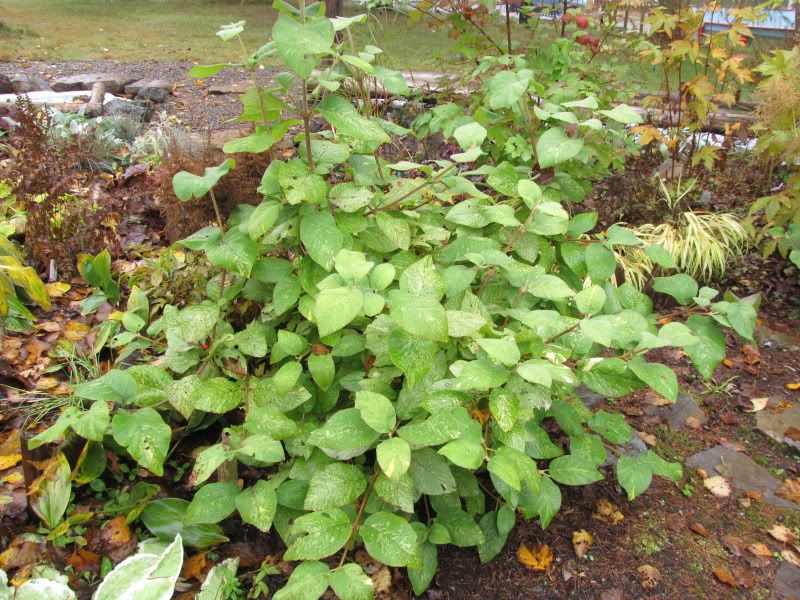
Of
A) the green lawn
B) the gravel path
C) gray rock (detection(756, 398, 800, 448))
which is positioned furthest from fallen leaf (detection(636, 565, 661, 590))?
the green lawn

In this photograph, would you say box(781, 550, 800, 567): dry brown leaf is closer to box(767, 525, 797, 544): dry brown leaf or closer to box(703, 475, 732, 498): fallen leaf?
box(767, 525, 797, 544): dry brown leaf

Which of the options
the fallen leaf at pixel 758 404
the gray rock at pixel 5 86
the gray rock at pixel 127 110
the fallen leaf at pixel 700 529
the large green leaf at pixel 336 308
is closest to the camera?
the large green leaf at pixel 336 308

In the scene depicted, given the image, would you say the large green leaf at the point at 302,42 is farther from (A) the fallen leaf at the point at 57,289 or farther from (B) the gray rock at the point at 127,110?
(B) the gray rock at the point at 127,110

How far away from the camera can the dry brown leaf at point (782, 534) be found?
1.99 meters

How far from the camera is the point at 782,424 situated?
8.61 ft

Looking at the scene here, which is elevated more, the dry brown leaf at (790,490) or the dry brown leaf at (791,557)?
the dry brown leaf at (791,557)

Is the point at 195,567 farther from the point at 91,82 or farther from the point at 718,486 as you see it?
the point at 91,82

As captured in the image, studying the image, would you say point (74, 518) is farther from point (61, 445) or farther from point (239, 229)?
point (239, 229)

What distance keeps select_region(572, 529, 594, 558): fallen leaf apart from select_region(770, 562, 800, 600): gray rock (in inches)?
21.1

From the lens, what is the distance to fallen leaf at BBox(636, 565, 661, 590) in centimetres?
179

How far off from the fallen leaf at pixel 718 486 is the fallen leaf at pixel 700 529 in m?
0.21

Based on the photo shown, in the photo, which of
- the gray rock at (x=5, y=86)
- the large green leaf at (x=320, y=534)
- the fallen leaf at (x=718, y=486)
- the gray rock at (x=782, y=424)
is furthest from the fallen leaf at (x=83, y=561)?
the gray rock at (x=5, y=86)

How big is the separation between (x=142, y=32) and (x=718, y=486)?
42.4 ft

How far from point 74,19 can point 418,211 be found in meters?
14.0
